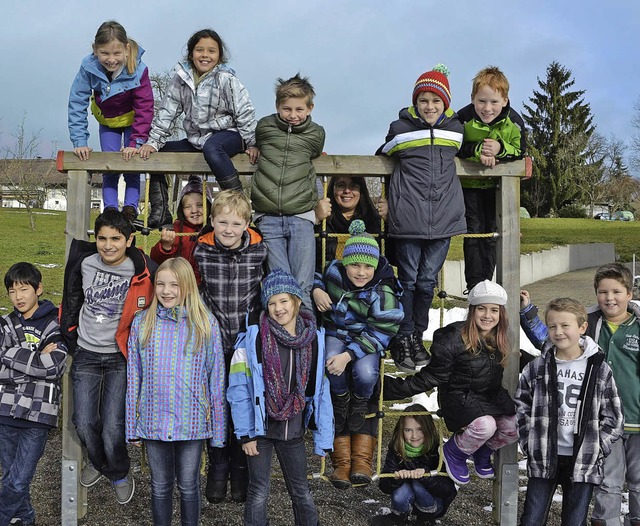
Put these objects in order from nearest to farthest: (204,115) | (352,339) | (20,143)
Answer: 1. (352,339)
2. (204,115)
3. (20,143)

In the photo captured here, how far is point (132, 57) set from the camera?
4367 millimetres

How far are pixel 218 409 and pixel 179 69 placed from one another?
2.04m

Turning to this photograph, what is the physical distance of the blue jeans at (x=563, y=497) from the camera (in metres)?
3.63

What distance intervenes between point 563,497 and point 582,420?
0.48 meters

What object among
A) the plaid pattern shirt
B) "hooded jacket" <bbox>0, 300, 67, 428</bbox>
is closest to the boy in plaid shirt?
the plaid pattern shirt

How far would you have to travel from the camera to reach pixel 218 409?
355 centimetres

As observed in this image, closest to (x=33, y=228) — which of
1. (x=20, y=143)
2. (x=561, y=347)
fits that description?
(x=20, y=143)

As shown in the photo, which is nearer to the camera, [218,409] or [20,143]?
[218,409]

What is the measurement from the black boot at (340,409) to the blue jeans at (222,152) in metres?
1.34

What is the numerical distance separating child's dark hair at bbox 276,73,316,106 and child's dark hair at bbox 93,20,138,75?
1.08m

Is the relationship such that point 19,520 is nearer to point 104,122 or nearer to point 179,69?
point 104,122

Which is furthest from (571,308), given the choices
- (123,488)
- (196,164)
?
(123,488)

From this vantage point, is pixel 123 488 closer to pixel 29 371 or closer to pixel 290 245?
pixel 29 371

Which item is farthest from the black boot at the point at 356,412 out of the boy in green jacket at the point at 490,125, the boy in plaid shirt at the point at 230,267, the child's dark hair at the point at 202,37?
the child's dark hair at the point at 202,37
